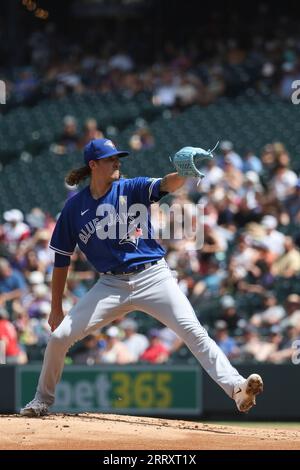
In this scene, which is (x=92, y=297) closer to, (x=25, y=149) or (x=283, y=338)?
(x=283, y=338)

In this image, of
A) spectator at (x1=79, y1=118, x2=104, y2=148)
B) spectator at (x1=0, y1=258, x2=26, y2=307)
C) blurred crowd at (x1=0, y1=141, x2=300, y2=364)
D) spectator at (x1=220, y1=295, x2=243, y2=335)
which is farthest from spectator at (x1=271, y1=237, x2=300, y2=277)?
spectator at (x1=79, y1=118, x2=104, y2=148)

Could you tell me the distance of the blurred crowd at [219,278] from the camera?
39.9 ft

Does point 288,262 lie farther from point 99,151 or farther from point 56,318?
point 99,151

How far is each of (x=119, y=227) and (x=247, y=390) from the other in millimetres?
1330

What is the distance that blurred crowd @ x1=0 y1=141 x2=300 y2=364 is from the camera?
12172mm

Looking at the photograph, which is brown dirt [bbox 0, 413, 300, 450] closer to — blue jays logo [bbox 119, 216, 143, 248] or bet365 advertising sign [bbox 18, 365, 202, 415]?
blue jays logo [bbox 119, 216, 143, 248]

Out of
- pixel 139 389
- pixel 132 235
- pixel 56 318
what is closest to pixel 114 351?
pixel 139 389

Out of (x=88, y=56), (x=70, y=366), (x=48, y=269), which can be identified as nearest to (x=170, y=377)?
(x=70, y=366)

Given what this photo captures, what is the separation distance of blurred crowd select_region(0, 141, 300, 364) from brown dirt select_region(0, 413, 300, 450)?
474 centimetres

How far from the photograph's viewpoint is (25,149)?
18.4 meters

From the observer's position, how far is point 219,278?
41.8 ft

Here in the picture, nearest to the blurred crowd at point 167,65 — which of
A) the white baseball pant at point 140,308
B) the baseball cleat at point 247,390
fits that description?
the white baseball pant at point 140,308

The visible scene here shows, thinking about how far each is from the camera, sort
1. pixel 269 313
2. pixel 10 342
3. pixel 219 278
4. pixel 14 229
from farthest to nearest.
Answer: pixel 14 229 < pixel 219 278 < pixel 10 342 < pixel 269 313

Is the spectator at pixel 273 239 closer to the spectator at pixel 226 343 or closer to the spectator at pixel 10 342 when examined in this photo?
the spectator at pixel 226 343
